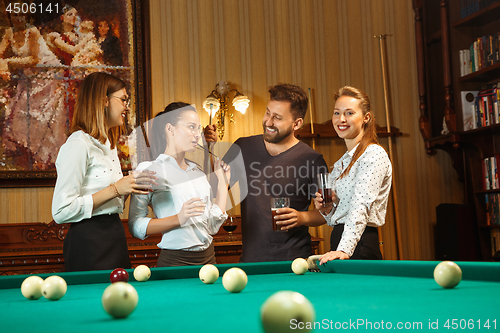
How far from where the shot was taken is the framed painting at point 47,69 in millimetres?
3818

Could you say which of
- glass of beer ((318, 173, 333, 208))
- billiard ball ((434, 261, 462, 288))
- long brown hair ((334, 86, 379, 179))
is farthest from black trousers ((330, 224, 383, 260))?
billiard ball ((434, 261, 462, 288))

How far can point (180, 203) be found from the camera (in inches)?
89.6

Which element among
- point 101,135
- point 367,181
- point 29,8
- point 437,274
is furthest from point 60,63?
point 437,274

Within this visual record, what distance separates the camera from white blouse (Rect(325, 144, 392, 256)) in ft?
6.66

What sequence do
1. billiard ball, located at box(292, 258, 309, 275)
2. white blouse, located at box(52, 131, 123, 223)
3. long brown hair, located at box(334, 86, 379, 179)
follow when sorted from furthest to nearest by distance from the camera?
long brown hair, located at box(334, 86, 379, 179), white blouse, located at box(52, 131, 123, 223), billiard ball, located at box(292, 258, 309, 275)

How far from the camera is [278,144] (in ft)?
8.93

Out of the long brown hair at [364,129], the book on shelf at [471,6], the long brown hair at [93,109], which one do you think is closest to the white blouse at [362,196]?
the long brown hair at [364,129]

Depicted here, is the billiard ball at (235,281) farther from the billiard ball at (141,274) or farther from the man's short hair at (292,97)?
the man's short hair at (292,97)

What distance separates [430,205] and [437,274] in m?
3.85

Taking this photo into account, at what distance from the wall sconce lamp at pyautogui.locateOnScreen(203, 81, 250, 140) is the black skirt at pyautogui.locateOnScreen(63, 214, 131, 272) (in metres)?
2.27

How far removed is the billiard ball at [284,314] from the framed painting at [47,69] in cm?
356

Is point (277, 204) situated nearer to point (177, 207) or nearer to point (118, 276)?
point (177, 207)

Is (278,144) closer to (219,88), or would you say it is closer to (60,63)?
(219,88)

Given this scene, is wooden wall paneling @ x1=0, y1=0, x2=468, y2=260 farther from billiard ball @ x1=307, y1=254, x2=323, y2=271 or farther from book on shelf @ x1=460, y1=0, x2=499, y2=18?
billiard ball @ x1=307, y1=254, x2=323, y2=271
